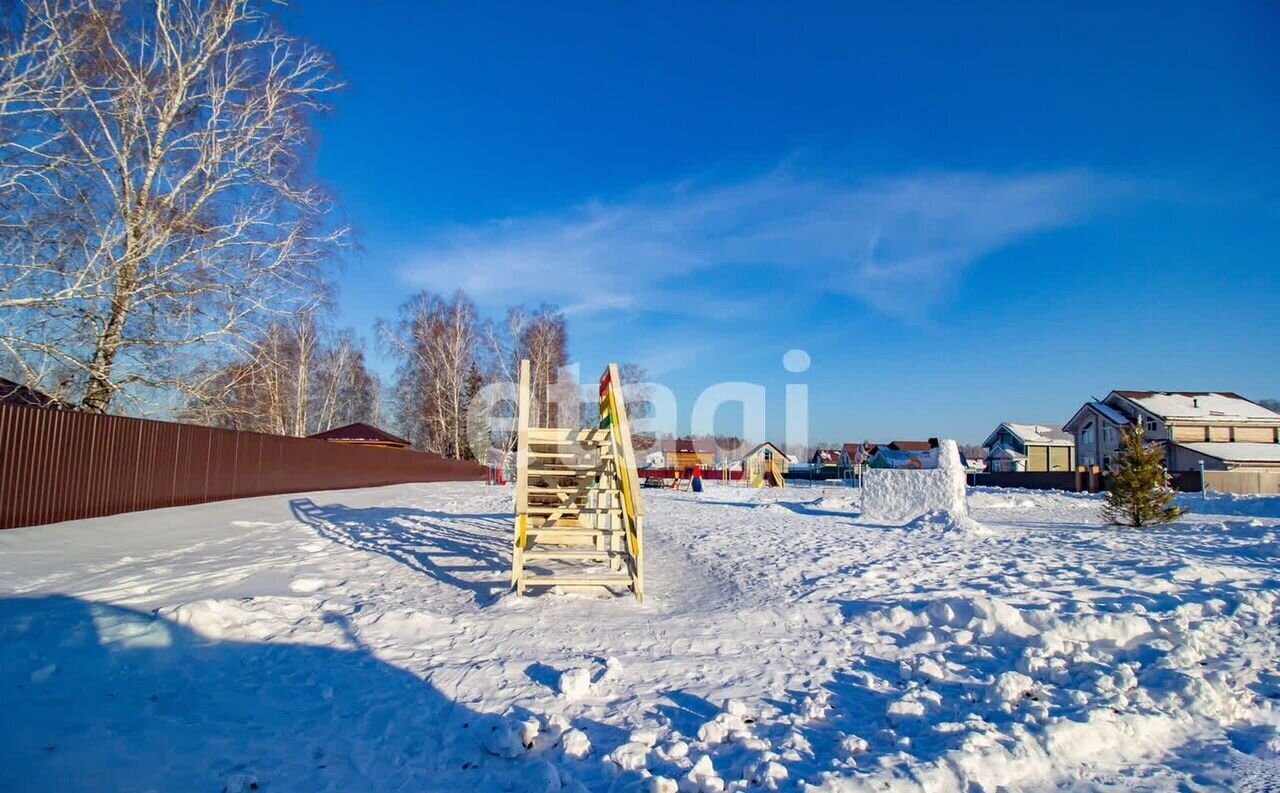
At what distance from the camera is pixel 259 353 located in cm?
1258

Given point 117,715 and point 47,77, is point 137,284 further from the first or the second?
point 117,715

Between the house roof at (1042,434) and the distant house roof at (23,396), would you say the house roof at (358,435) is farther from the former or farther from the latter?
the house roof at (1042,434)

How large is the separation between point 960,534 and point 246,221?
13904 millimetres

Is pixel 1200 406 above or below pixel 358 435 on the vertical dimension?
above

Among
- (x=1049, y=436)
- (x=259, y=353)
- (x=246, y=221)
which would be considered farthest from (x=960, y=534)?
(x=1049, y=436)

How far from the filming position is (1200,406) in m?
37.3

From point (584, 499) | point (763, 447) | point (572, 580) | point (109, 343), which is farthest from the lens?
point (763, 447)

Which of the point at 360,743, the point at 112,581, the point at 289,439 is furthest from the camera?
the point at 289,439

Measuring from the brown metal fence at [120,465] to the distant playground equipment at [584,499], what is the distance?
623cm

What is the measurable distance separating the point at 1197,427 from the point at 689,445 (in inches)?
1886

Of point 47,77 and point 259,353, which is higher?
point 47,77

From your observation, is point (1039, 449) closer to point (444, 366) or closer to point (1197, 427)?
point (1197, 427)

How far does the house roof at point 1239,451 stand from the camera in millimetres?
33081

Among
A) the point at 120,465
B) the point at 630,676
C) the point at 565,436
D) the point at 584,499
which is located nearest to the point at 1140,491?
the point at 584,499
